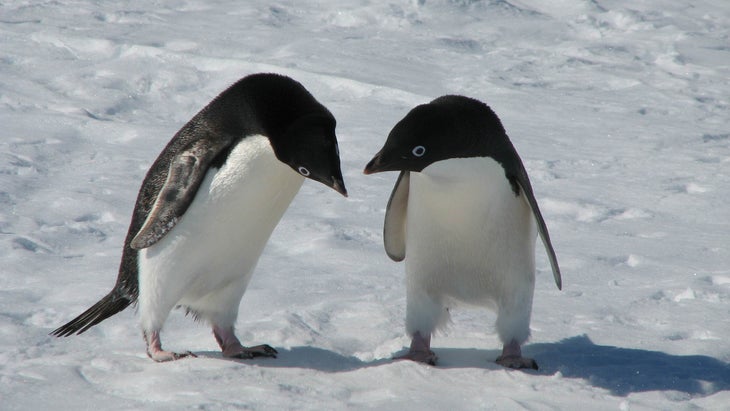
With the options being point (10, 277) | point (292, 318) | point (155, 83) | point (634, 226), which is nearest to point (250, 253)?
point (292, 318)

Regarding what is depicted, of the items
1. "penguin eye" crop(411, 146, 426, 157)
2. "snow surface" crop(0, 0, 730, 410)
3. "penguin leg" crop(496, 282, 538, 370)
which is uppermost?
"penguin eye" crop(411, 146, 426, 157)

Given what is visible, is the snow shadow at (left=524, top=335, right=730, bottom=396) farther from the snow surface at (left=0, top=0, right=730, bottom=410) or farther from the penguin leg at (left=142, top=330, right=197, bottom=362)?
the penguin leg at (left=142, top=330, right=197, bottom=362)

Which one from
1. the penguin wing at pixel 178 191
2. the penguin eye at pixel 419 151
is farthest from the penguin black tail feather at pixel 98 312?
the penguin eye at pixel 419 151

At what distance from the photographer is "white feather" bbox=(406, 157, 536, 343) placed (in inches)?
112

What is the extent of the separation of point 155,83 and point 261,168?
403 cm

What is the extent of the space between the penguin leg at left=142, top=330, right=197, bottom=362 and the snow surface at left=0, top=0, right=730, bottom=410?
6 cm

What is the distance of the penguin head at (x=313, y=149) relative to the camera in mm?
2623

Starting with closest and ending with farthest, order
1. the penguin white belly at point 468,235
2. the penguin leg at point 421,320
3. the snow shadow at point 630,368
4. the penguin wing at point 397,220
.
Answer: the snow shadow at point 630,368 < the penguin white belly at point 468,235 < the penguin leg at point 421,320 < the penguin wing at point 397,220

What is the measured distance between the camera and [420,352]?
2.95m

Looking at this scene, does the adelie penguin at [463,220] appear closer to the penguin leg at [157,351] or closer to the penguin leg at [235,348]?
the penguin leg at [235,348]

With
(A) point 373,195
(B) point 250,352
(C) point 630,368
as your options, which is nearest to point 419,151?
(B) point 250,352

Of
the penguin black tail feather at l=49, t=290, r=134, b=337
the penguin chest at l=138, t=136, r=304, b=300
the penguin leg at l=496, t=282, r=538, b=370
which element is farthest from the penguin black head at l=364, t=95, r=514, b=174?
the penguin black tail feather at l=49, t=290, r=134, b=337

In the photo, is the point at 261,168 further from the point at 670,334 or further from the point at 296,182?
the point at 670,334

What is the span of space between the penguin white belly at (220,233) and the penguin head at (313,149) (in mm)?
106
